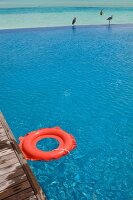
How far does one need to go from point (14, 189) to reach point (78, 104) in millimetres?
6173

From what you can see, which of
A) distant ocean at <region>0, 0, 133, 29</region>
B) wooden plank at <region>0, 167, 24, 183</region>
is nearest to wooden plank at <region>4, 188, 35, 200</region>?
wooden plank at <region>0, 167, 24, 183</region>

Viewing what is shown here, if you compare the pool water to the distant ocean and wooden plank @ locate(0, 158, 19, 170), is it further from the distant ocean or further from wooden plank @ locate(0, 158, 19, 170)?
the distant ocean

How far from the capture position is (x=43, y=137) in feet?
26.3

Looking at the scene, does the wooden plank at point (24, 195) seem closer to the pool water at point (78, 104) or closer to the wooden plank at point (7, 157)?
the wooden plank at point (7, 157)

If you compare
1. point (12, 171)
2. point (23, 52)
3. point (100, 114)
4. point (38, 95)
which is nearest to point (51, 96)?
point (38, 95)

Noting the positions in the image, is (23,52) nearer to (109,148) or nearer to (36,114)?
(36,114)

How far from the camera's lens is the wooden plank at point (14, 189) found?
4.58m

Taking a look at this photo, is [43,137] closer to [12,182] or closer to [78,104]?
[78,104]

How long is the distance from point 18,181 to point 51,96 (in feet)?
21.6

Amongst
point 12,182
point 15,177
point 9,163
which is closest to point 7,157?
point 9,163

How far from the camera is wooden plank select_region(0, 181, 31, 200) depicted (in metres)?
4.58

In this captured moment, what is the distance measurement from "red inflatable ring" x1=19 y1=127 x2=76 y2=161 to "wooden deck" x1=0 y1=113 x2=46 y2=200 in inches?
46.1

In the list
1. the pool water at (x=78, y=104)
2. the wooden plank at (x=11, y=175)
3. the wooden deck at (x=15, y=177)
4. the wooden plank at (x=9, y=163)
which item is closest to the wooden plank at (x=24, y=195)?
the wooden deck at (x=15, y=177)

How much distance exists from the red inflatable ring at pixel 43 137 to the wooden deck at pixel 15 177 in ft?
3.85
